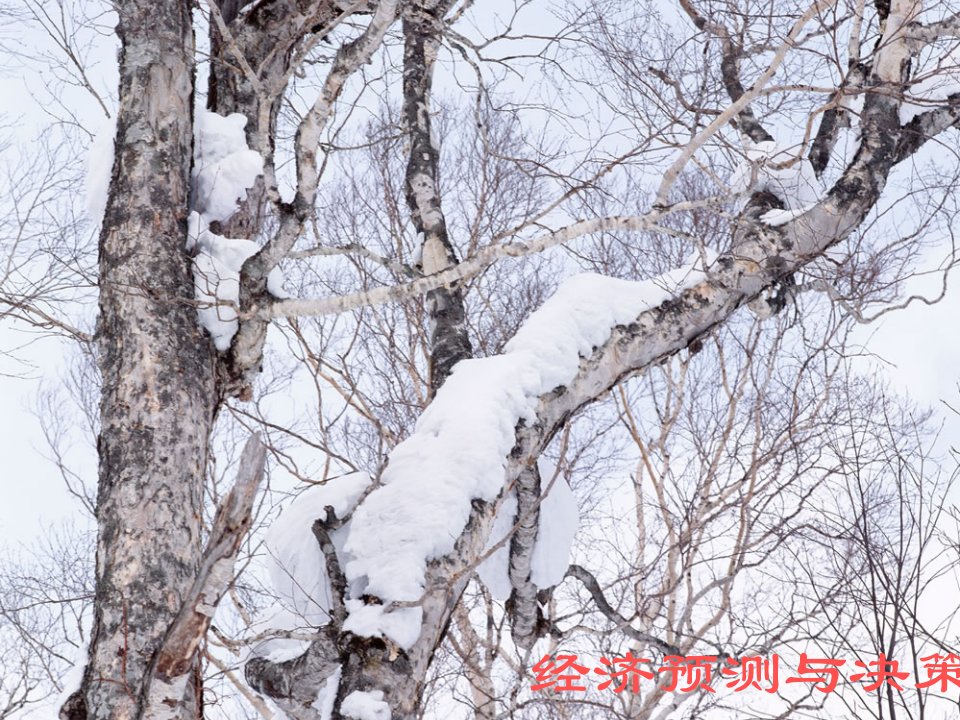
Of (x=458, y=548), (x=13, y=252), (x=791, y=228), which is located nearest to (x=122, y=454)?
(x=458, y=548)

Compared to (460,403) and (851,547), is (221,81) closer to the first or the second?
(460,403)

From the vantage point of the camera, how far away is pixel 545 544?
374cm

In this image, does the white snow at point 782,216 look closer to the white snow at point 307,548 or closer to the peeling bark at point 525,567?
the peeling bark at point 525,567

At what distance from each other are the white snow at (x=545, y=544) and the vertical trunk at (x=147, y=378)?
1.26 m

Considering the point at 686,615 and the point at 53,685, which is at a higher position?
the point at 686,615

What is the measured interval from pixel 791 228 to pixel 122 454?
3187 mm

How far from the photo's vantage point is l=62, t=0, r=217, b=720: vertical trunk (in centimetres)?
296

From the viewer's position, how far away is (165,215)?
12.2ft

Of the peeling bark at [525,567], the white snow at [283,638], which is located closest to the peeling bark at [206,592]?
the white snow at [283,638]

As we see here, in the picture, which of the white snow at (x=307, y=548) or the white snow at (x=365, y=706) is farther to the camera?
the white snow at (x=307, y=548)

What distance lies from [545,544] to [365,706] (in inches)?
52.0

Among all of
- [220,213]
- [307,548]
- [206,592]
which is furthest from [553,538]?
[220,213]

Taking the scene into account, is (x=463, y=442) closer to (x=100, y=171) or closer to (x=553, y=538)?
(x=553, y=538)

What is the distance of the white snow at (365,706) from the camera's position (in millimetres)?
2604
